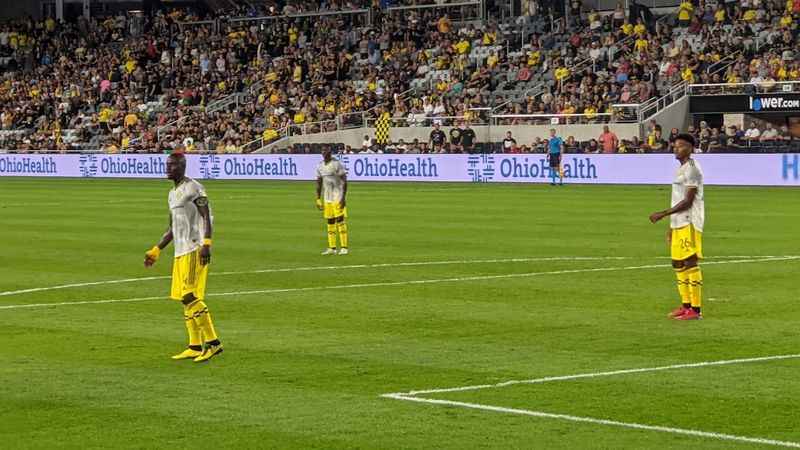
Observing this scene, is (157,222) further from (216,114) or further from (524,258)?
Result: (216,114)

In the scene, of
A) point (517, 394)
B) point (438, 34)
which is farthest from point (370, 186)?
point (517, 394)

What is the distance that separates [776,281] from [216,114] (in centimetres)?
4788

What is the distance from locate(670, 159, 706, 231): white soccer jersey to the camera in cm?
1645

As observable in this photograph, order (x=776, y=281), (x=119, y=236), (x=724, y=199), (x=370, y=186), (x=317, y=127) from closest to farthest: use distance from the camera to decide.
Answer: (x=776, y=281) → (x=119, y=236) → (x=724, y=199) → (x=370, y=186) → (x=317, y=127)

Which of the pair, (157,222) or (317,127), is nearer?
(157,222)

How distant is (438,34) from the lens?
211 feet

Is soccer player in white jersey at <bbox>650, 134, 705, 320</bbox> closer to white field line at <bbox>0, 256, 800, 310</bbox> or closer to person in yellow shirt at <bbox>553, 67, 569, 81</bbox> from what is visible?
white field line at <bbox>0, 256, 800, 310</bbox>

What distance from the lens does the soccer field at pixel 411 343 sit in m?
10.6

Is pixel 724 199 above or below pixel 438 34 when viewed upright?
below

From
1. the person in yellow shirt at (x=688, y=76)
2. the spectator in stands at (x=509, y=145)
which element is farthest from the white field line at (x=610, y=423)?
the person in yellow shirt at (x=688, y=76)

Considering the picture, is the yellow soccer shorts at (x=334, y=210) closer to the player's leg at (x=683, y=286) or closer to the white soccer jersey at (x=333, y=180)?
the white soccer jersey at (x=333, y=180)

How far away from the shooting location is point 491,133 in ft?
181

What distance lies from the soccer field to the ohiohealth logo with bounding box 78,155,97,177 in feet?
111

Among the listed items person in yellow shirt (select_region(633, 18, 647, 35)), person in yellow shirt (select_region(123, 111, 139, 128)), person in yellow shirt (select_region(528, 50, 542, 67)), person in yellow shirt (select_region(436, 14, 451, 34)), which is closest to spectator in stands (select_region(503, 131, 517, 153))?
person in yellow shirt (select_region(528, 50, 542, 67))
